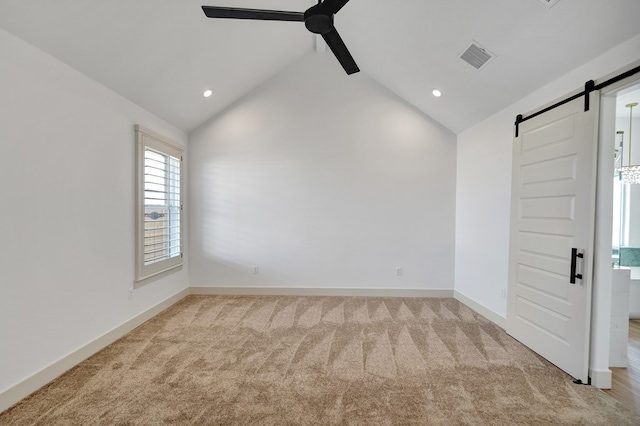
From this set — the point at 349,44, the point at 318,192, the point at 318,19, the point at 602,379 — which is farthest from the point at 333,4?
the point at 602,379

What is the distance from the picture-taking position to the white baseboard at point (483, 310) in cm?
363

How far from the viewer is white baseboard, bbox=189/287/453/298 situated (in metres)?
4.86

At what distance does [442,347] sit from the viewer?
3088 millimetres

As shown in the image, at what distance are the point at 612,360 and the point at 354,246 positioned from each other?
3110 mm

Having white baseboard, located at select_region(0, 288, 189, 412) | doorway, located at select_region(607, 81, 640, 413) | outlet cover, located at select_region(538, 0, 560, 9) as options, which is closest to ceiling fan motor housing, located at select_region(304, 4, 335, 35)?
outlet cover, located at select_region(538, 0, 560, 9)

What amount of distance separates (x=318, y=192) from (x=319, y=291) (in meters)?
1.60

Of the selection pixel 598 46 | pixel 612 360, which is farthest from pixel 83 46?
pixel 612 360

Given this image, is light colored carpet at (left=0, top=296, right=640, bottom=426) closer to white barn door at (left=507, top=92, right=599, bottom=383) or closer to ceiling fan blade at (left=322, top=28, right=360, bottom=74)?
white barn door at (left=507, top=92, right=599, bottom=383)

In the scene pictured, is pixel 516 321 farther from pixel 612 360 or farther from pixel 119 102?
pixel 119 102

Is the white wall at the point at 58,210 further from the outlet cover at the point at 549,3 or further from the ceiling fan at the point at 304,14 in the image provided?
the outlet cover at the point at 549,3

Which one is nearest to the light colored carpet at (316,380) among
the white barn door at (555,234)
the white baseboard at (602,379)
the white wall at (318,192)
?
the white baseboard at (602,379)

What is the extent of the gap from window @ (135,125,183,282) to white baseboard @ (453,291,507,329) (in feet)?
14.1

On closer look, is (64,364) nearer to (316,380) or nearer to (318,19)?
(316,380)

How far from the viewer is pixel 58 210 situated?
8.32 feet
